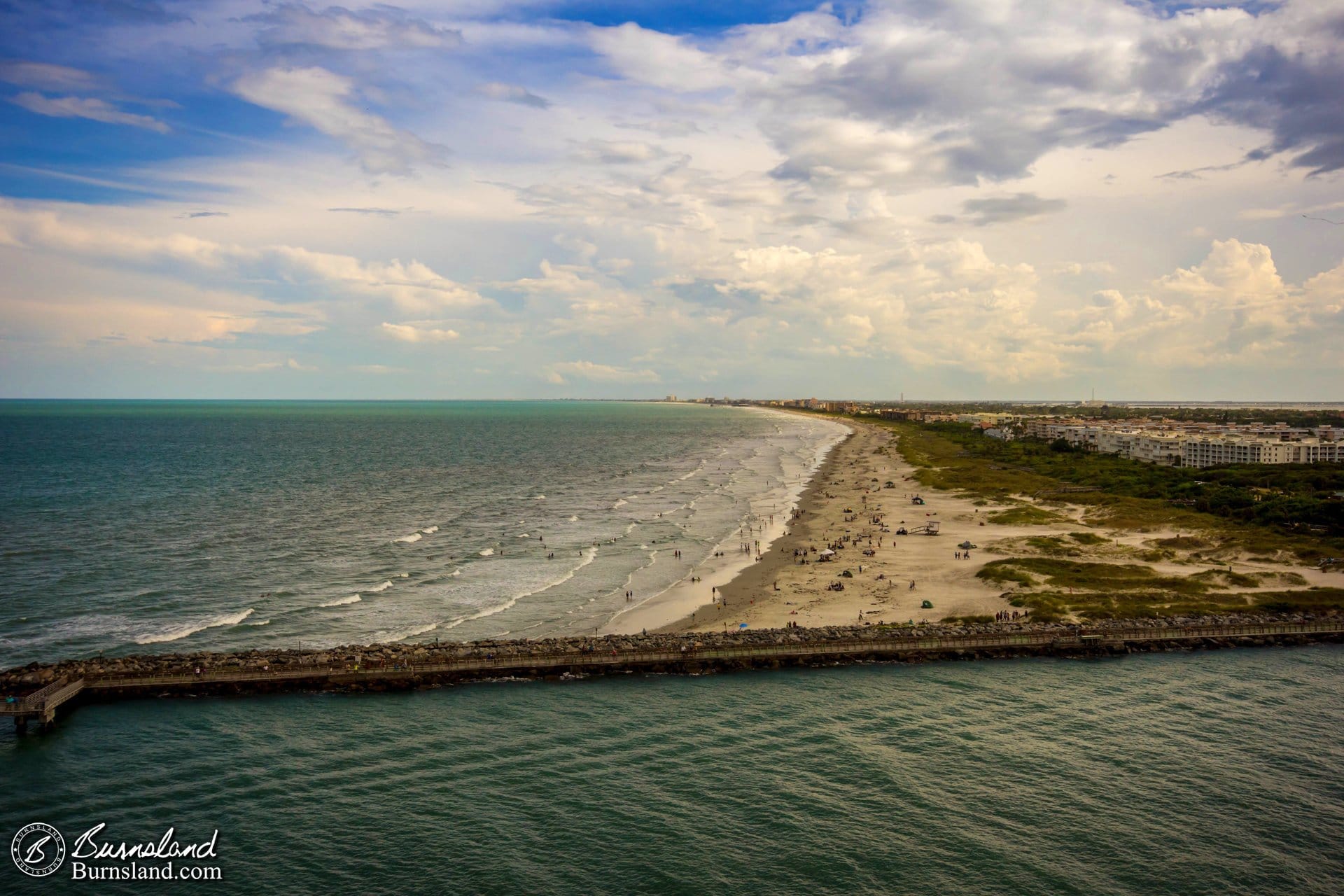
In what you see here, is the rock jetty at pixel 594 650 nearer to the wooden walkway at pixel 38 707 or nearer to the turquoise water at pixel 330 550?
the wooden walkway at pixel 38 707

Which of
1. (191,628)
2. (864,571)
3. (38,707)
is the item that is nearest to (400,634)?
(191,628)

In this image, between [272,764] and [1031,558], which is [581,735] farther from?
[1031,558]

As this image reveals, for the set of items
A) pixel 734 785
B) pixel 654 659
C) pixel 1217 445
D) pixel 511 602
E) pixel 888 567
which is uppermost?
pixel 1217 445

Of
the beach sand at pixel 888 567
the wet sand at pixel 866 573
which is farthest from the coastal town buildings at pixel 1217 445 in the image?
the wet sand at pixel 866 573

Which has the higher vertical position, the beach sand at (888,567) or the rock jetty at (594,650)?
the beach sand at (888,567)

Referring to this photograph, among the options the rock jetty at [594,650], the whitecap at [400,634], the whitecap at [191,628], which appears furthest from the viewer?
the whitecap at [400,634]

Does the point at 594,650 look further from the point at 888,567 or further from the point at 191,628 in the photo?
the point at 888,567
